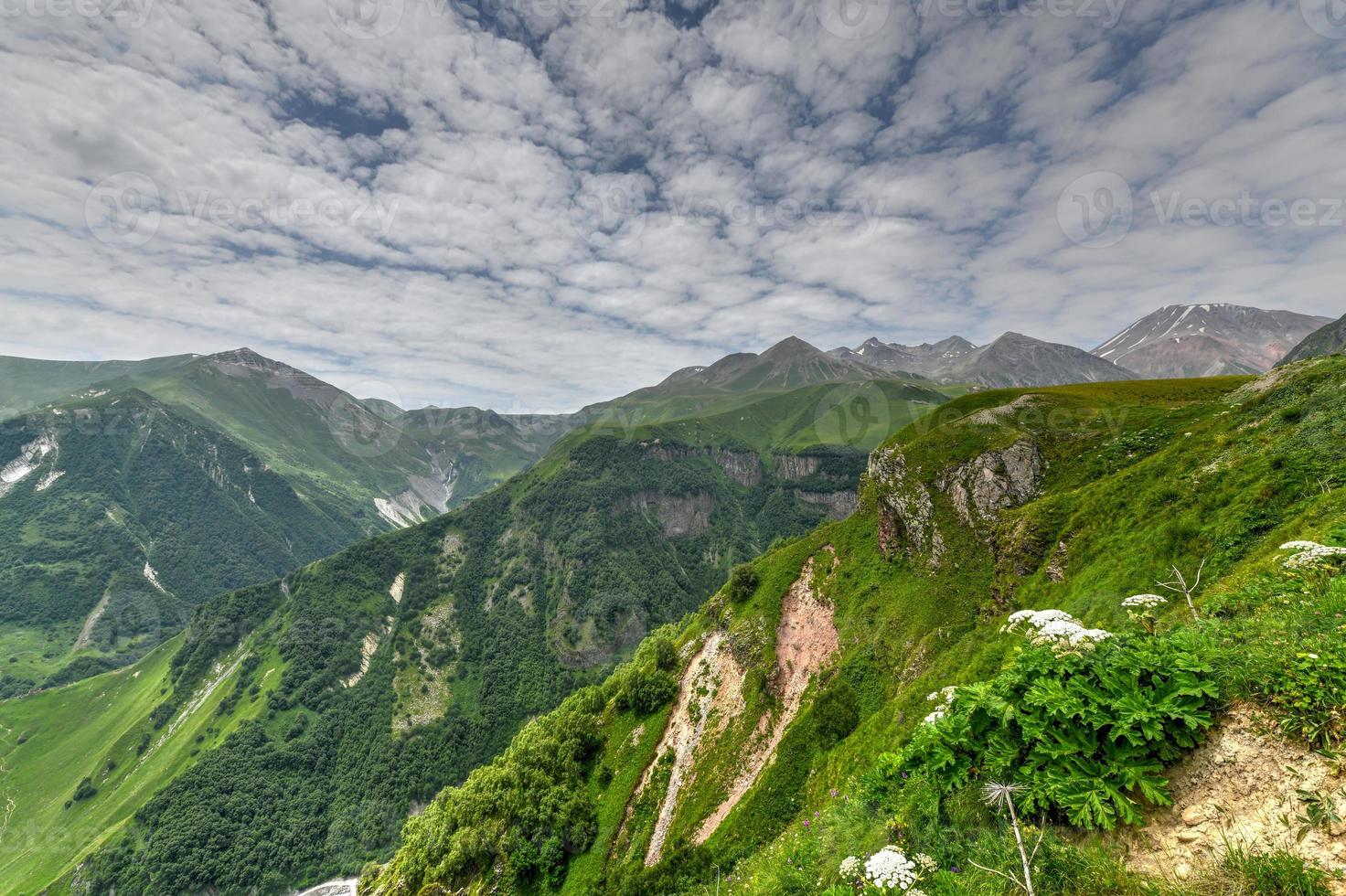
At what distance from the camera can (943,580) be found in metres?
49.6

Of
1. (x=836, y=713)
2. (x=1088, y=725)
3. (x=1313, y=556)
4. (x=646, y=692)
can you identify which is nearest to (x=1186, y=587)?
(x=1313, y=556)

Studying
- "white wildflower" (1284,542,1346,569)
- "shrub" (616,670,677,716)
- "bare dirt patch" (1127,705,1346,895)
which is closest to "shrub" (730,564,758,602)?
"shrub" (616,670,677,716)

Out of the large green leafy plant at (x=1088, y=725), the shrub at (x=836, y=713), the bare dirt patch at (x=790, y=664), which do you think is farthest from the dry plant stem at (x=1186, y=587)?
the bare dirt patch at (x=790, y=664)

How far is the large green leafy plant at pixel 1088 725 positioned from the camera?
6641mm

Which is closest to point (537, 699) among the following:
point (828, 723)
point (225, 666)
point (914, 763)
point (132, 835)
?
point (132, 835)

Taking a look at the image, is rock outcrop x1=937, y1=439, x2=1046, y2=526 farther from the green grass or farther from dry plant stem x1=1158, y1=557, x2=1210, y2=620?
the green grass

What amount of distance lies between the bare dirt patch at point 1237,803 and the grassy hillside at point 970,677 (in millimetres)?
182

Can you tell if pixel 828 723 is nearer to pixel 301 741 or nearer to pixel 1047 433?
pixel 1047 433

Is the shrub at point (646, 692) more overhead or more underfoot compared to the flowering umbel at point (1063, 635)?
more underfoot

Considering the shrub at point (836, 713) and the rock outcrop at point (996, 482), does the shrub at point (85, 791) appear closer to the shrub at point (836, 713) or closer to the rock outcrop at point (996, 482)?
the shrub at point (836, 713)

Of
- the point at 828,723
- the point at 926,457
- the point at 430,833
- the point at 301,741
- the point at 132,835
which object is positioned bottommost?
the point at 132,835

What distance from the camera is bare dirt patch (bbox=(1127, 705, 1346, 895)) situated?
5.68 m

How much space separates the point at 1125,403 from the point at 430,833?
389 ft

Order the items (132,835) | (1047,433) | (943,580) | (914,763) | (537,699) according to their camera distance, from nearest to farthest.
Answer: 1. (914,763)
2. (943,580)
3. (1047,433)
4. (132,835)
5. (537,699)
